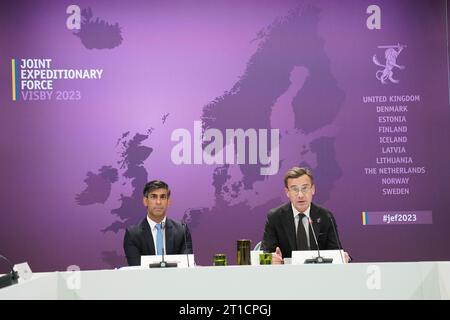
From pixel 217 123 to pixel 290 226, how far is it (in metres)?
1.43

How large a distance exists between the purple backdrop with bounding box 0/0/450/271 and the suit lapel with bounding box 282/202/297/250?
1.00 metres

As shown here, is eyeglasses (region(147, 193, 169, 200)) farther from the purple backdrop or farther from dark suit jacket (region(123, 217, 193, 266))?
the purple backdrop

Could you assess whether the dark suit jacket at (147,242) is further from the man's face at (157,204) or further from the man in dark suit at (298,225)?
the man in dark suit at (298,225)

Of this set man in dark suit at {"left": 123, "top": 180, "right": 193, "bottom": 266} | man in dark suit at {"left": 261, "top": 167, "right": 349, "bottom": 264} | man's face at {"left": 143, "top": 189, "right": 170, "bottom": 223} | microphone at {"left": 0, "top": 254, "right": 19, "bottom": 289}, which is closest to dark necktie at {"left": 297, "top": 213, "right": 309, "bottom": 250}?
man in dark suit at {"left": 261, "top": 167, "right": 349, "bottom": 264}

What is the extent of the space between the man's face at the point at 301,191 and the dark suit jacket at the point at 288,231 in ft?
0.23

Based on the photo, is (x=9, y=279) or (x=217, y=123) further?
(x=217, y=123)

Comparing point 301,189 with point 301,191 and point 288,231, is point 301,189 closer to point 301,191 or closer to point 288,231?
point 301,191

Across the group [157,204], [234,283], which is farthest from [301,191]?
[234,283]

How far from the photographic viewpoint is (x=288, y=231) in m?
4.11

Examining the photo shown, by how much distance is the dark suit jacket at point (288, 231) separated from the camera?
4102mm

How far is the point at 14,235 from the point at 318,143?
2808 mm

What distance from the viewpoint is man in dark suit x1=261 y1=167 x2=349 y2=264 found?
409 cm

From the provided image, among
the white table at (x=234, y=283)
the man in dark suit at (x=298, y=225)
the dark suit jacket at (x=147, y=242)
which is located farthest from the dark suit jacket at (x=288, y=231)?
the white table at (x=234, y=283)

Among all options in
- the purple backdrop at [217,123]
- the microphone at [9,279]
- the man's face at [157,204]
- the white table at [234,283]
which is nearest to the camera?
the microphone at [9,279]
